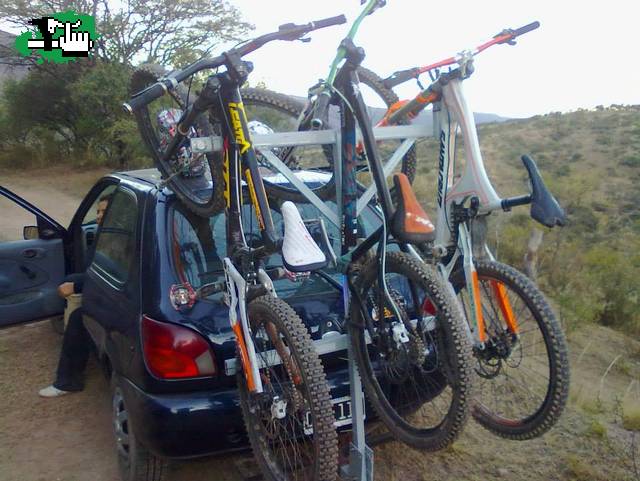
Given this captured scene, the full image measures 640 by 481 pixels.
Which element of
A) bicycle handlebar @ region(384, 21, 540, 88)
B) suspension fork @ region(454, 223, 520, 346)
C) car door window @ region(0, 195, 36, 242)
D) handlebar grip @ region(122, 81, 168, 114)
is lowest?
A: car door window @ region(0, 195, 36, 242)

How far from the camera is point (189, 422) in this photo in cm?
251

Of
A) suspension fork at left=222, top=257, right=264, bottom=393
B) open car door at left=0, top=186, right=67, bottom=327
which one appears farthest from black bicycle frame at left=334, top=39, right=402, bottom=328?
open car door at left=0, top=186, right=67, bottom=327

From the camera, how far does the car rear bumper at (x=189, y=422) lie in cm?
252

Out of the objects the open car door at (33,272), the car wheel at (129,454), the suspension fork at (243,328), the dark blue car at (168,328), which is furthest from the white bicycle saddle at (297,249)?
the open car door at (33,272)

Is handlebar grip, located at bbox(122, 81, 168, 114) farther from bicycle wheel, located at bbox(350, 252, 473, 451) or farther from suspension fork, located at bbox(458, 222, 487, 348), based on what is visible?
suspension fork, located at bbox(458, 222, 487, 348)

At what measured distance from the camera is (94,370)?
178 inches

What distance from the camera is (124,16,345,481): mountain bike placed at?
221cm

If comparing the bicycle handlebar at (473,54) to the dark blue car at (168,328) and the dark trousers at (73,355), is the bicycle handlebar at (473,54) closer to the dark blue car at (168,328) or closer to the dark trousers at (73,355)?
the dark blue car at (168,328)

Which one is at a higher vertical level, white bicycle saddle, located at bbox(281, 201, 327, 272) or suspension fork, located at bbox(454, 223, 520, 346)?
white bicycle saddle, located at bbox(281, 201, 327, 272)

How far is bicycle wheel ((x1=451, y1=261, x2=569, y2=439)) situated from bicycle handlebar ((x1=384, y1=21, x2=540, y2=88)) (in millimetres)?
977

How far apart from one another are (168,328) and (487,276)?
55.7 inches

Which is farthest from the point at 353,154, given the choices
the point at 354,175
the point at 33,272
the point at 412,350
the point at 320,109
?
the point at 33,272

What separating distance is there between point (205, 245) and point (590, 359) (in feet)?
13.8

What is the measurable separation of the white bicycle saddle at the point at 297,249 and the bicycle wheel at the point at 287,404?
20 centimetres
